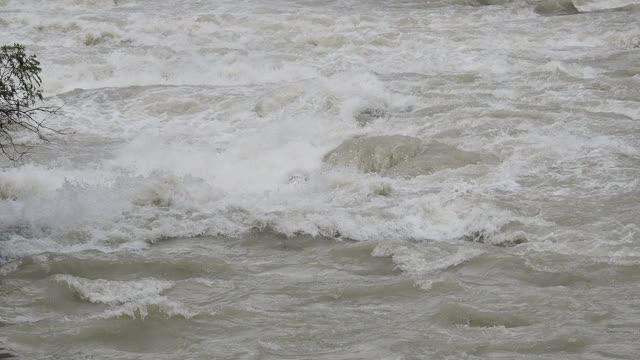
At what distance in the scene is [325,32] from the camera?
17.0 m

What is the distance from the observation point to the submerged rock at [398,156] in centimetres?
899

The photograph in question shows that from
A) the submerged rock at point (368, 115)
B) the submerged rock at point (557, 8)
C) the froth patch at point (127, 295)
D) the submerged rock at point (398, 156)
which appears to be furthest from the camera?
the submerged rock at point (557, 8)

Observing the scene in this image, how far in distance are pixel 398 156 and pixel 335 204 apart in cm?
146

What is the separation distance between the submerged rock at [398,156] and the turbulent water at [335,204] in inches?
1.3

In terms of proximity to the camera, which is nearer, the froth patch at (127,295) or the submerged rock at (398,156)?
the froth patch at (127,295)

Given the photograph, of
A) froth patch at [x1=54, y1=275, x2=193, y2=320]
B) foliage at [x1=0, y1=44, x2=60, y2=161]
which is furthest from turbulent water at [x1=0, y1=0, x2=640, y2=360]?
foliage at [x1=0, y1=44, x2=60, y2=161]

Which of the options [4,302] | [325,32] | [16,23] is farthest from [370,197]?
[16,23]

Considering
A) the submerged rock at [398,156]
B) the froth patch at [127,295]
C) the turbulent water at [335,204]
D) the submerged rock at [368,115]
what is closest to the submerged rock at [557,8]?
the turbulent water at [335,204]

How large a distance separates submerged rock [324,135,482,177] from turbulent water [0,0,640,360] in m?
0.03

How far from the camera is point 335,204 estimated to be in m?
8.17

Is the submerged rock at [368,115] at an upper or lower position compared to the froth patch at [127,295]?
upper

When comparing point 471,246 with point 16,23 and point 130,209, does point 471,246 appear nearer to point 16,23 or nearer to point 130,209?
point 130,209

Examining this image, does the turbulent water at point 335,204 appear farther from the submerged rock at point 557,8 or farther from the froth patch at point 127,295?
the submerged rock at point 557,8

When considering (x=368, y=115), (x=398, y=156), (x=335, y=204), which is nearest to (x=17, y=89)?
(x=335, y=204)
